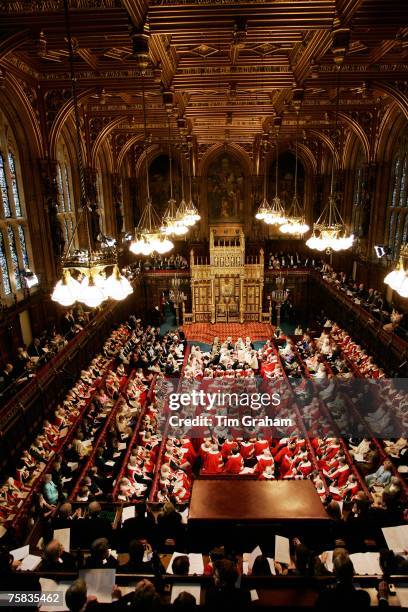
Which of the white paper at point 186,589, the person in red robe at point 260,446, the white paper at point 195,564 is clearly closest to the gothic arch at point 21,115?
the person in red robe at point 260,446

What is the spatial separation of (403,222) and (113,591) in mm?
15919

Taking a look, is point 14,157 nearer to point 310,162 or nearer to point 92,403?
point 92,403

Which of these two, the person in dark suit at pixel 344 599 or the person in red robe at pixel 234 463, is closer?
the person in dark suit at pixel 344 599

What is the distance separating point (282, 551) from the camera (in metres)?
5.36

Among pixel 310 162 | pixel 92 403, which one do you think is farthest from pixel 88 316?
pixel 310 162

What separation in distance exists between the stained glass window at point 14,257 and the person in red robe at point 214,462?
25.9 feet

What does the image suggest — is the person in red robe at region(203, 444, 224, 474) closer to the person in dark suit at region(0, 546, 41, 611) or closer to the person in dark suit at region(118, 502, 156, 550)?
the person in dark suit at region(118, 502, 156, 550)

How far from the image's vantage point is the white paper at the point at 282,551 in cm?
532

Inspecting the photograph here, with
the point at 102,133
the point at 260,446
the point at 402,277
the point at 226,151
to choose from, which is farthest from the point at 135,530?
the point at 226,151

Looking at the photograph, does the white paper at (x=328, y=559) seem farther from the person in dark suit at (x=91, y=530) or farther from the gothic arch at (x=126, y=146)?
the gothic arch at (x=126, y=146)

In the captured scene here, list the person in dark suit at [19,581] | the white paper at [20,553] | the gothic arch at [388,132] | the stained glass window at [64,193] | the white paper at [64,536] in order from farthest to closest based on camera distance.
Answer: the stained glass window at [64,193]
the gothic arch at [388,132]
the white paper at [20,553]
the white paper at [64,536]
the person in dark suit at [19,581]

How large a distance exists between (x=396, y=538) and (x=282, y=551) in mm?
1539

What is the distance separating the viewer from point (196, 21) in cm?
626

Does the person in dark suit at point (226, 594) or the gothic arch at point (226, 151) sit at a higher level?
the gothic arch at point (226, 151)
